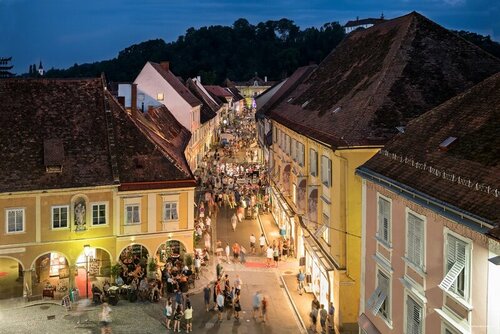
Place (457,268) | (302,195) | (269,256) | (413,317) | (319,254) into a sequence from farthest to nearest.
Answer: (269,256) → (302,195) → (319,254) → (413,317) → (457,268)

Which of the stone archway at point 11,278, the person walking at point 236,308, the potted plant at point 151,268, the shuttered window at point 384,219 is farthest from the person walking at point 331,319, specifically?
the stone archway at point 11,278

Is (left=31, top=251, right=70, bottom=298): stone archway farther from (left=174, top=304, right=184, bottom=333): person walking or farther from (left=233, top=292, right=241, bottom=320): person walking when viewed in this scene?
(left=233, top=292, right=241, bottom=320): person walking

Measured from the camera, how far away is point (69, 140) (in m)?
31.2

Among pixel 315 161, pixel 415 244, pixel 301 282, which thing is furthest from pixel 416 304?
pixel 301 282

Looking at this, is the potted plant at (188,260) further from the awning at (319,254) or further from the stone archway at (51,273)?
the awning at (319,254)

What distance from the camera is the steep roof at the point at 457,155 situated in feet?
41.8

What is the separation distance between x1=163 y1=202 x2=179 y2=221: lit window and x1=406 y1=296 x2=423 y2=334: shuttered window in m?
17.7

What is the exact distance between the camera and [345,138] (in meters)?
23.0

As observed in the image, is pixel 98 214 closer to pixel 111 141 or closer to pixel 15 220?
pixel 15 220

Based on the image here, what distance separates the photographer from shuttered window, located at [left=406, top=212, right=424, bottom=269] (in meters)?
15.2

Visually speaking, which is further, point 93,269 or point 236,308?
point 93,269

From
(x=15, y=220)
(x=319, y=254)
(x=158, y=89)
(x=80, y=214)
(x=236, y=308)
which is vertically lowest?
(x=236, y=308)

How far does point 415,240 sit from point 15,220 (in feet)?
68.2

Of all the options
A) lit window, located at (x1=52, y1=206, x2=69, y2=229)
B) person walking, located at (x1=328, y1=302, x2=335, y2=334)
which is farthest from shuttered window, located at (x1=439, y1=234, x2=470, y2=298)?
lit window, located at (x1=52, y1=206, x2=69, y2=229)
